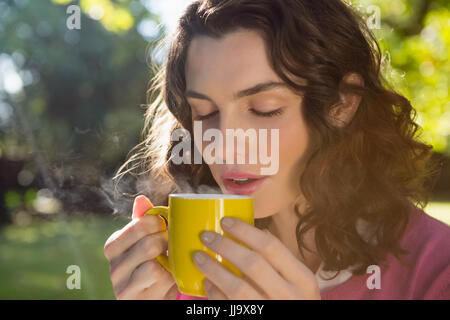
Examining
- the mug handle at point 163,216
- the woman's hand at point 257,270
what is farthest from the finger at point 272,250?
the mug handle at point 163,216

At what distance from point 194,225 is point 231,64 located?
621 millimetres

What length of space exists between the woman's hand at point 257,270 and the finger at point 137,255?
0.23 m

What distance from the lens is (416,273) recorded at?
163 cm

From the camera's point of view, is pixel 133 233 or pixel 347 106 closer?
pixel 133 233

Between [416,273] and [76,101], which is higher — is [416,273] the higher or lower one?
the lower one

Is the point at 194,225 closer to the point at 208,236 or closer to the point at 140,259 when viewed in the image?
the point at 208,236

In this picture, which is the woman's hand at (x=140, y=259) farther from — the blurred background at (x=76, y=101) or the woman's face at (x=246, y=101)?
the blurred background at (x=76, y=101)

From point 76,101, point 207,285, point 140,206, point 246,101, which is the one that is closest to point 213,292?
point 207,285

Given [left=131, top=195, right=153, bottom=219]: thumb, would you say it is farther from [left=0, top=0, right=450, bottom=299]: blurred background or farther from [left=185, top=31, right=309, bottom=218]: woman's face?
[left=0, top=0, right=450, bottom=299]: blurred background

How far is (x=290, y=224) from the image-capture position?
1.98 m

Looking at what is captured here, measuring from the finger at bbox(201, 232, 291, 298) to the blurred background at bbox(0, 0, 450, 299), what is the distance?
2112mm

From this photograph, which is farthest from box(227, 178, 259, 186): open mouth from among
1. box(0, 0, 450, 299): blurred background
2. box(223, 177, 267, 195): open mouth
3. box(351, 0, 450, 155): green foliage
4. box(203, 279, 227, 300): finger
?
box(351, 0, 450, 155): green foliage

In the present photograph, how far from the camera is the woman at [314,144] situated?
158 centimetres
